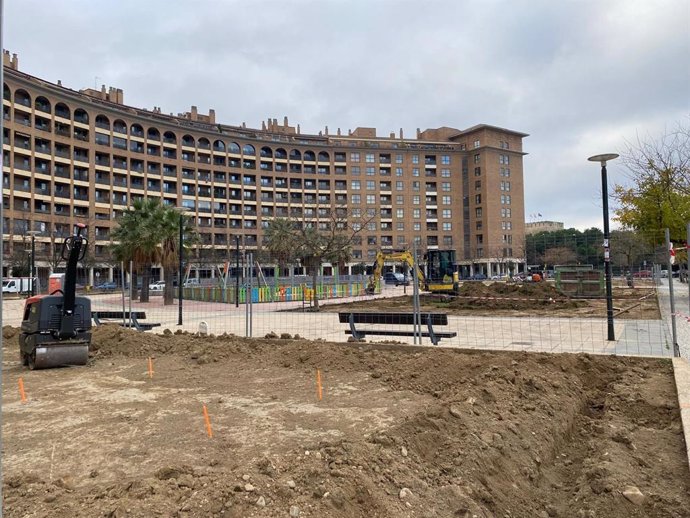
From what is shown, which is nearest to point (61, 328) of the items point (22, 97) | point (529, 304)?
point (529, 304)

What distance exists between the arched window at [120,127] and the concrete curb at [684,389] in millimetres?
75701

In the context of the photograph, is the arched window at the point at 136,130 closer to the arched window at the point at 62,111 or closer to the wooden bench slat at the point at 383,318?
the arched window at the point at 62,111

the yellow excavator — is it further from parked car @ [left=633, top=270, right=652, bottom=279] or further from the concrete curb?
the concrete curb

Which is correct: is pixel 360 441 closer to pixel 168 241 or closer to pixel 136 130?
pixel 168 241

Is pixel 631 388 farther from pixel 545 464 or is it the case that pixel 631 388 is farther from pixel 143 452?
pixel 143 452

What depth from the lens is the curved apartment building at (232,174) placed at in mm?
60688

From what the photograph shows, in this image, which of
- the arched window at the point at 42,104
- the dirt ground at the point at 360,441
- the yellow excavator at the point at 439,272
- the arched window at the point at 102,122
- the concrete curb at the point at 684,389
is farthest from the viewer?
the arched window at the point at 102,122

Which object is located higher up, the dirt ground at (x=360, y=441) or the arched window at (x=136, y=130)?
the arched window at (x=136, y=130)

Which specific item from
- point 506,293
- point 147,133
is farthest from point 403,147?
point 506,293

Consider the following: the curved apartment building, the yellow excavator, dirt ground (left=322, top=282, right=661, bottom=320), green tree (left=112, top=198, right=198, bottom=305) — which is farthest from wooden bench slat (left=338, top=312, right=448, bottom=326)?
the curved apartment building

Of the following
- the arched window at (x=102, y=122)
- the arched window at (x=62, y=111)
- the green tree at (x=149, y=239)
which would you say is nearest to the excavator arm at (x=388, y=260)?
the green tree at (x=149, y=239)

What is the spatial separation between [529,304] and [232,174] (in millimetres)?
67154

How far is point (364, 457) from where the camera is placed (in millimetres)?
4156

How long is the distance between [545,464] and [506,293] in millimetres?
25030
